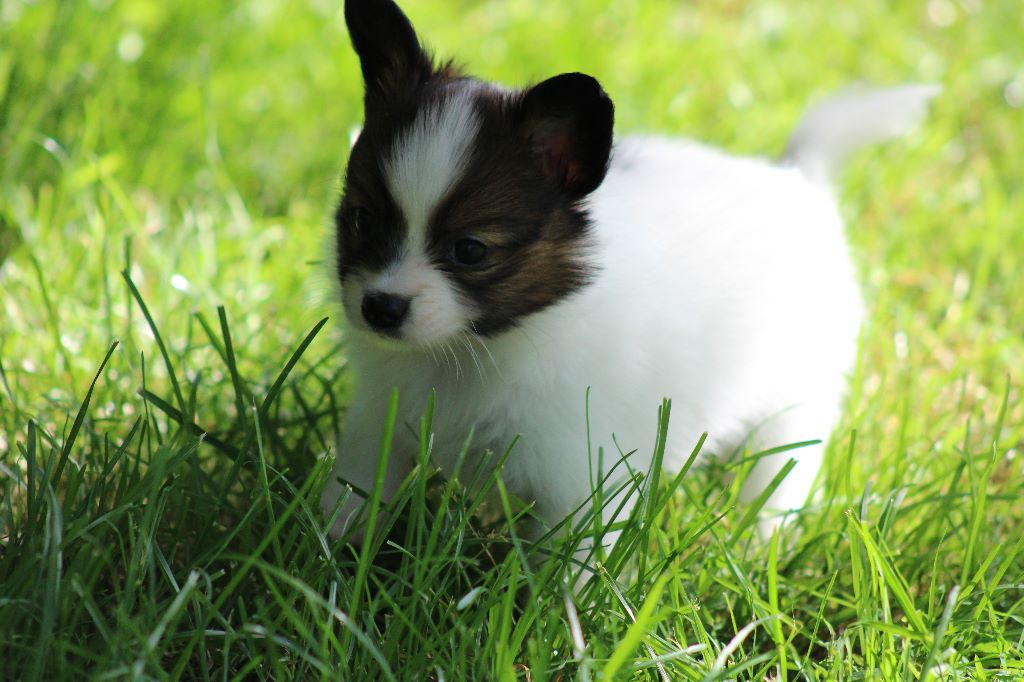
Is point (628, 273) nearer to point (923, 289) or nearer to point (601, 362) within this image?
point (601, 362)

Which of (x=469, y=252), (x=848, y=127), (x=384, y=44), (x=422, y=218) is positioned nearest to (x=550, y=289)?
(x=469, y=252)

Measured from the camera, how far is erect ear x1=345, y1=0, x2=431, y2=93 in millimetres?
2787

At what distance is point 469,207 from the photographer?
8.30 feet

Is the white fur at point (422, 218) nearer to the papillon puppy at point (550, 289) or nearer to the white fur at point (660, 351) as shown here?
the papillon puppy at point (550, 289)

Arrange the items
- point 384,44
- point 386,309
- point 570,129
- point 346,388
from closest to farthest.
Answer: point 386,309 → point 570,129 → point 384,44 → point 346,388

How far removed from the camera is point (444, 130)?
257 centimetres

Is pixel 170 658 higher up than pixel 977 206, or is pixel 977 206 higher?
pixel 977 206

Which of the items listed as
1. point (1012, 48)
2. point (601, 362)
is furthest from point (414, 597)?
point (1012, 48)

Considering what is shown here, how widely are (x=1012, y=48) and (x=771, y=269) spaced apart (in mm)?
3928

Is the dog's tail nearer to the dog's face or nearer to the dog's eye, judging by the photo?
the dog's face

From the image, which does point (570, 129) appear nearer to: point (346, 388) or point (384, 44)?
point (384, 44)

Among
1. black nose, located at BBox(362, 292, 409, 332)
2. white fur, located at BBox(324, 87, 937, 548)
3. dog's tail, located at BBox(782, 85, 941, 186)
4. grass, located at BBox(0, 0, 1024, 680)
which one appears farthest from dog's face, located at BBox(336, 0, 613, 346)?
dog's tail, located at BBox(782, 85, 941, 186)

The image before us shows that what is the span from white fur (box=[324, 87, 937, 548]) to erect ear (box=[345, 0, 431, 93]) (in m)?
0.55

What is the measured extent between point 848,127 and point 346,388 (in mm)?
1829
